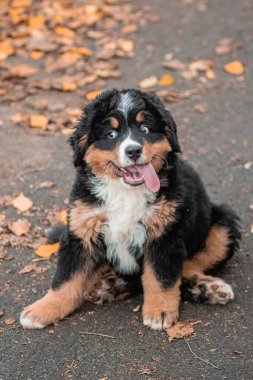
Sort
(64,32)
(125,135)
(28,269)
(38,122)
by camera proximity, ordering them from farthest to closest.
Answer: (64,32), (38,122), (28,269), (125,135)

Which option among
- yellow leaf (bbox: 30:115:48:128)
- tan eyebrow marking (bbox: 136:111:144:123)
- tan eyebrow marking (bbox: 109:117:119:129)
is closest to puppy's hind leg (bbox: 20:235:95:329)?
tan eyebrow marking (bbox: 109:117:119:129)

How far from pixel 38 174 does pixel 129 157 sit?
2620 mm

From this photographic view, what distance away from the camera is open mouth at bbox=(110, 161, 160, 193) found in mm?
4398

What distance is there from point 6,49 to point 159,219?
5.45m

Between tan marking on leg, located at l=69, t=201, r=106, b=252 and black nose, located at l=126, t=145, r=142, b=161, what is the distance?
1.63 ft

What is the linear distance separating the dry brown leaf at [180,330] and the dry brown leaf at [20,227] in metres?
1.79

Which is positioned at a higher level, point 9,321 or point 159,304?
point 159,304

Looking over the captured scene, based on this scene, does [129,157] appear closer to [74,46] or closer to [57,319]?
[57,319]

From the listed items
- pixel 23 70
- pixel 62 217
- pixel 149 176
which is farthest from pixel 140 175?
pixel 23 70

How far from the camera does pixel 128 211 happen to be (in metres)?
4.54

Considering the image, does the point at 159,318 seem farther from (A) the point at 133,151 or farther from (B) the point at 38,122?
(B) the point at 38,122

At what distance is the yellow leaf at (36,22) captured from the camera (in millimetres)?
9727

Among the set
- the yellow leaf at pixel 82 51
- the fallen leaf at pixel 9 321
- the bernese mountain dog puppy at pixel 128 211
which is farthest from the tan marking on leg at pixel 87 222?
the yellow leaf at pixel 82 51

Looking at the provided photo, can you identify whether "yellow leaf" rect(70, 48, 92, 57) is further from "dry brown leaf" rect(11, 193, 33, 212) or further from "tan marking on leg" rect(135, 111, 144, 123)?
"tan marking on leg" rect(135, 111, 144, 123)
